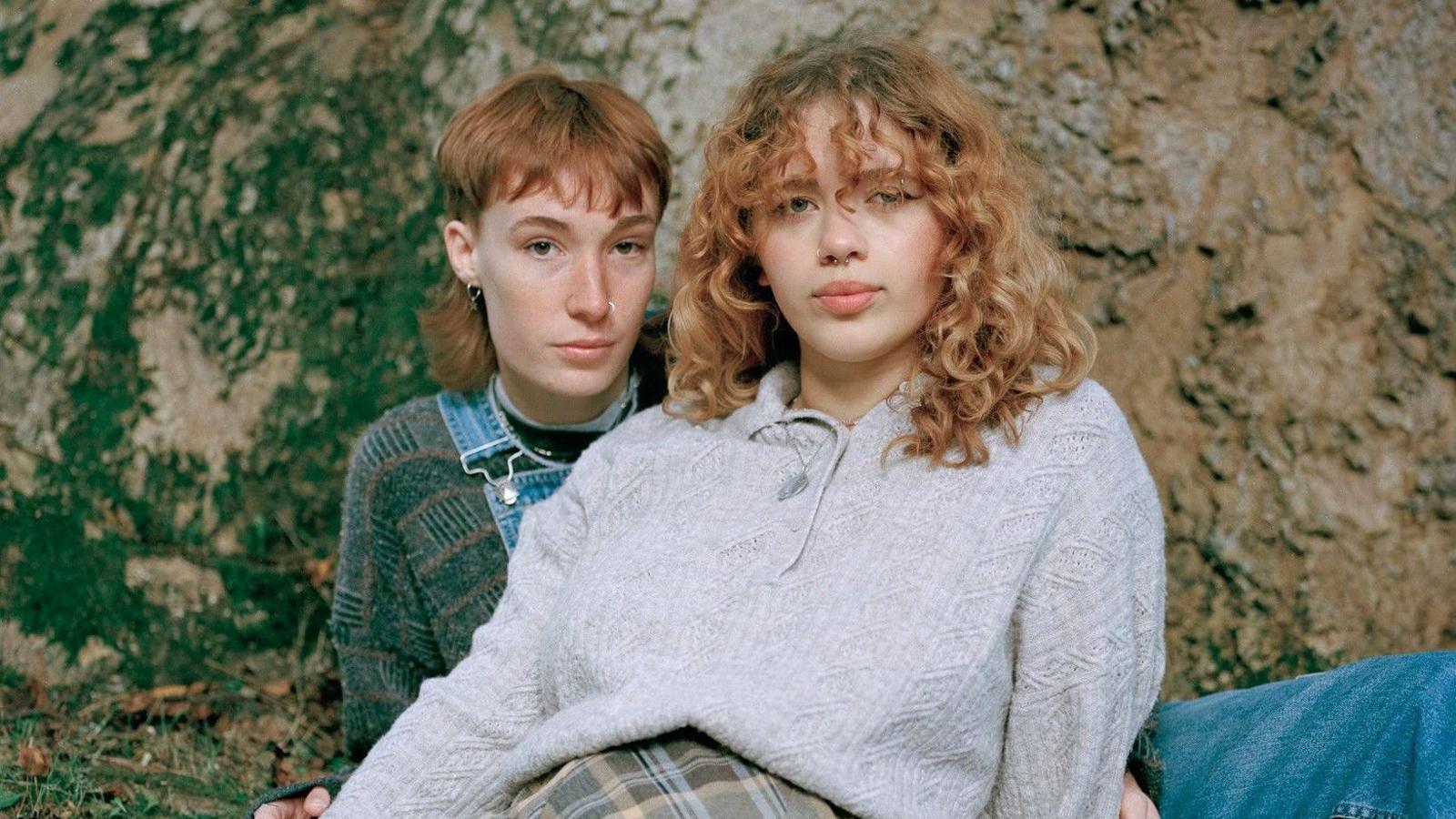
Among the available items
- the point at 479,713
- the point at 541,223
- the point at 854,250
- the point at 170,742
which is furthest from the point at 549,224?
the point at 170,742

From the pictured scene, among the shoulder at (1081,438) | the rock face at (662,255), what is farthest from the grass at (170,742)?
the shoulder at (1081,438)

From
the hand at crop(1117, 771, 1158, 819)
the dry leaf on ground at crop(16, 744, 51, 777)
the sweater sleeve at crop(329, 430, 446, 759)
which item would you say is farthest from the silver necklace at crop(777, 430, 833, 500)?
the dry leaf on ground at crop(16, 744, 51, 777)

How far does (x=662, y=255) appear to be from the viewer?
11.2 ft

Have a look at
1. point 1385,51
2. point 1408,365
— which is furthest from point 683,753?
point 1385,51

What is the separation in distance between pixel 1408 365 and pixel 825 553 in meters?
1.73

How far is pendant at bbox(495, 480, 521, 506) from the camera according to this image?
294cm

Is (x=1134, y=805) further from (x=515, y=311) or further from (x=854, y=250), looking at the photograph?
(x=515, y=311)

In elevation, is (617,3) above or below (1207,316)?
above

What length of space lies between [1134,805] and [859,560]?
24.5 inches

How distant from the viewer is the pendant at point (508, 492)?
2.94m

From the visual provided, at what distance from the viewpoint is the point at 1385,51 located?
320 centimetres

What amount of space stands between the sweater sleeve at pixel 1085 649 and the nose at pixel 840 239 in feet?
1.52

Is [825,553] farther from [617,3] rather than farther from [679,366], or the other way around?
[617,3]

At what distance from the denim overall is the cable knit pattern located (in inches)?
22.3
